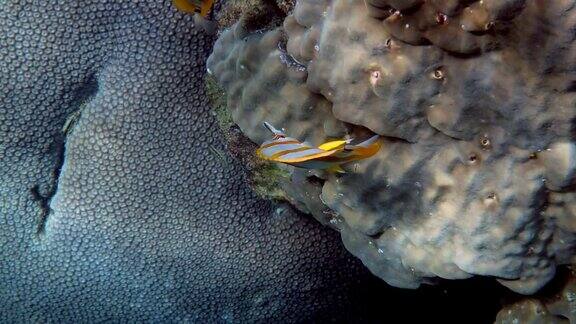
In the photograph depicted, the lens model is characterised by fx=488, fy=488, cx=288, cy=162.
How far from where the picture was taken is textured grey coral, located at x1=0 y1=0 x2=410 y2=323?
115 inches

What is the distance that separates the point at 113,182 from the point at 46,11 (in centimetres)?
112

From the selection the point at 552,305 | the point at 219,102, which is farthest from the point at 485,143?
the point at 219,102

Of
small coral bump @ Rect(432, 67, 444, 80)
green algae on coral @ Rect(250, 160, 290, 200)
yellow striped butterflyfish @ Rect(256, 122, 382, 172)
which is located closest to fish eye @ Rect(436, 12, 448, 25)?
small coral bump @ Rect(432, 67, 444, 80)

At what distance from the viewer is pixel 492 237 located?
2127mm

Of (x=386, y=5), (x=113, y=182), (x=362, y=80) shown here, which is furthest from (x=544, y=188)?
(x=113, y=182)

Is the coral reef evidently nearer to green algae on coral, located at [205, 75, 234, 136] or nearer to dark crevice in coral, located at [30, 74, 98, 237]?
green algae on coral, located at [205, 75, 234, 136]

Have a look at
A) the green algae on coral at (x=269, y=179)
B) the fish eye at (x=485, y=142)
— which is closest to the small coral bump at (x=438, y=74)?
the fish eye at (x=485, y=142)

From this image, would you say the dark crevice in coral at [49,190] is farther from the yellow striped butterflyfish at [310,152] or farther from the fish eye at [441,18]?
the fish eye at [441,18]

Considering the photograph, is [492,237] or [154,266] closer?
[492,237]

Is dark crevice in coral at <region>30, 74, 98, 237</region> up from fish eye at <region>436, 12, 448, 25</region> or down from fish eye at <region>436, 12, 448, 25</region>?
down

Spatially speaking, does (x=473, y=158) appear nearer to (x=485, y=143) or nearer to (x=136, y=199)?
(x=485, y=143)

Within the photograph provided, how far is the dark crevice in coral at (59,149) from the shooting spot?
3080mm

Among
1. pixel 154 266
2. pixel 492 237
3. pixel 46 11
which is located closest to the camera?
pixel 492 237

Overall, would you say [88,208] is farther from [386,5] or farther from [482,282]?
[482,282]
